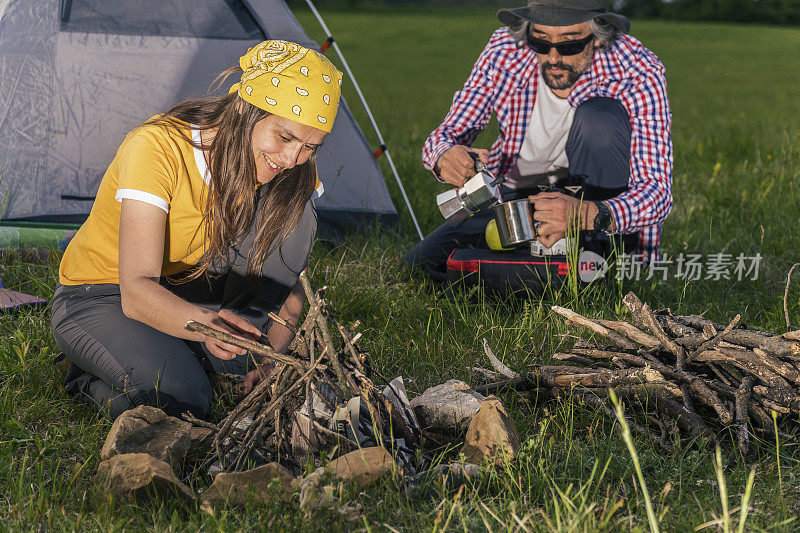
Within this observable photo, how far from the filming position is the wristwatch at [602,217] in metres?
2.86

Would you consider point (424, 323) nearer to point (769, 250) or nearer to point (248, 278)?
point (248, 278)

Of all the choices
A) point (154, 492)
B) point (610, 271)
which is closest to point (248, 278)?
point (154, 492)

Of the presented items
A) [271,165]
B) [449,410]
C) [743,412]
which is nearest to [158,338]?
[271,165]

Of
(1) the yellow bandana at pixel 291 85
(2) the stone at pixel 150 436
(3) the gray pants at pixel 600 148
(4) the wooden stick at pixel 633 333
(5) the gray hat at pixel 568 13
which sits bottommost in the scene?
(2) the stone at pixel 150 436

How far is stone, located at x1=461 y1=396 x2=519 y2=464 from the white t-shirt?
170cm

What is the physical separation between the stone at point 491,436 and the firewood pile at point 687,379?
13.5 inches

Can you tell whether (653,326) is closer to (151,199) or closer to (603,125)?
(603,125)

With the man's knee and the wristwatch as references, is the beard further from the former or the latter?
the wristwatch

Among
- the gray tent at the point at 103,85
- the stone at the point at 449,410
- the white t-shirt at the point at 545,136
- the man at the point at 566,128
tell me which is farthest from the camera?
the gray tent at the point at 103,85

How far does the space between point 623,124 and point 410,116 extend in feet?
18.0

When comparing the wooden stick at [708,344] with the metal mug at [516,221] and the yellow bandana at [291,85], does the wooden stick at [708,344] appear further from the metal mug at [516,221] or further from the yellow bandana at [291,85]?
the yellow bandana at [291,85]

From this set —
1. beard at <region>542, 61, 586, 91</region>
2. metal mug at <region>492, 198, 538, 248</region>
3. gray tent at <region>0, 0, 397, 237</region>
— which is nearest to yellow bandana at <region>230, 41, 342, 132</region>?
metal mug at <region>492, 198, 538, 248</region>

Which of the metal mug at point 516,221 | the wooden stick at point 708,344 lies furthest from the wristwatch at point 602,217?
the wooden stick at point 708,344

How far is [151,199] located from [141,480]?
74cm
